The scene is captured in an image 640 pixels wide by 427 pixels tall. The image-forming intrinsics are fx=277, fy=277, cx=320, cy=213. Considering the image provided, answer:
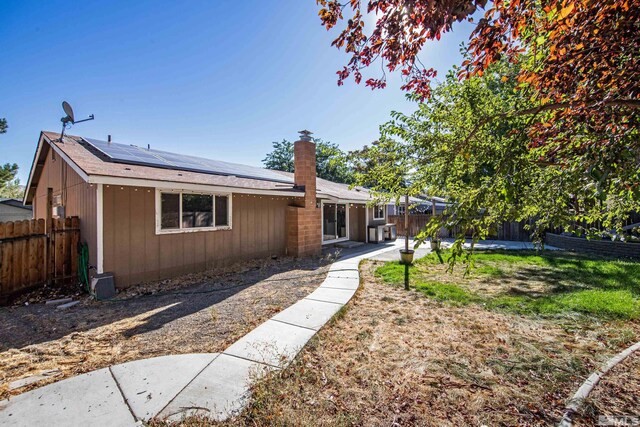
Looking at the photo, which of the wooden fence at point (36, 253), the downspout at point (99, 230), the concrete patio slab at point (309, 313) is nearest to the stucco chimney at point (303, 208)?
the concrete patio slab at point (309, 313)

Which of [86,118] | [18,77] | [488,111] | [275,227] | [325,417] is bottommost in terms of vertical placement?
[325,417]

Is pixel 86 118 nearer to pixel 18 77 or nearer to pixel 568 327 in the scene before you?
pixel 18 77

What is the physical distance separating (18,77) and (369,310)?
42.1ft

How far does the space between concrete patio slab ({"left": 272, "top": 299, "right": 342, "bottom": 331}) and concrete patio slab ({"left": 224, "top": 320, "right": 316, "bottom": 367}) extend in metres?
0.16

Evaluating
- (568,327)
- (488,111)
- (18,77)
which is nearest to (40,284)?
(18,77)

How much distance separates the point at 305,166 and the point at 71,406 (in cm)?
877

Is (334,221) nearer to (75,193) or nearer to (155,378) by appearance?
(75,193)

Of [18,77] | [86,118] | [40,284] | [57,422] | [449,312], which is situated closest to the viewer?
[57,422]

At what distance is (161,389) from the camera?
2.51m

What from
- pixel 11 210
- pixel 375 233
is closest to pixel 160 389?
pixel 375 233

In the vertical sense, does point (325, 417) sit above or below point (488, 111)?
below

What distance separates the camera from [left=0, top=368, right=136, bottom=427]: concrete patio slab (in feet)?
7.04

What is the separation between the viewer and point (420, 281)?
6383 millimetres

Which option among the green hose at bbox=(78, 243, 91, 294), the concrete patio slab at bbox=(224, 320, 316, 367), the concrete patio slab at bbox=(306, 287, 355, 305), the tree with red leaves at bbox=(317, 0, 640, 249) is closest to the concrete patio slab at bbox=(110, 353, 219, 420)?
the concrete patio slab at bbox=(224, 320, 316, 367)
